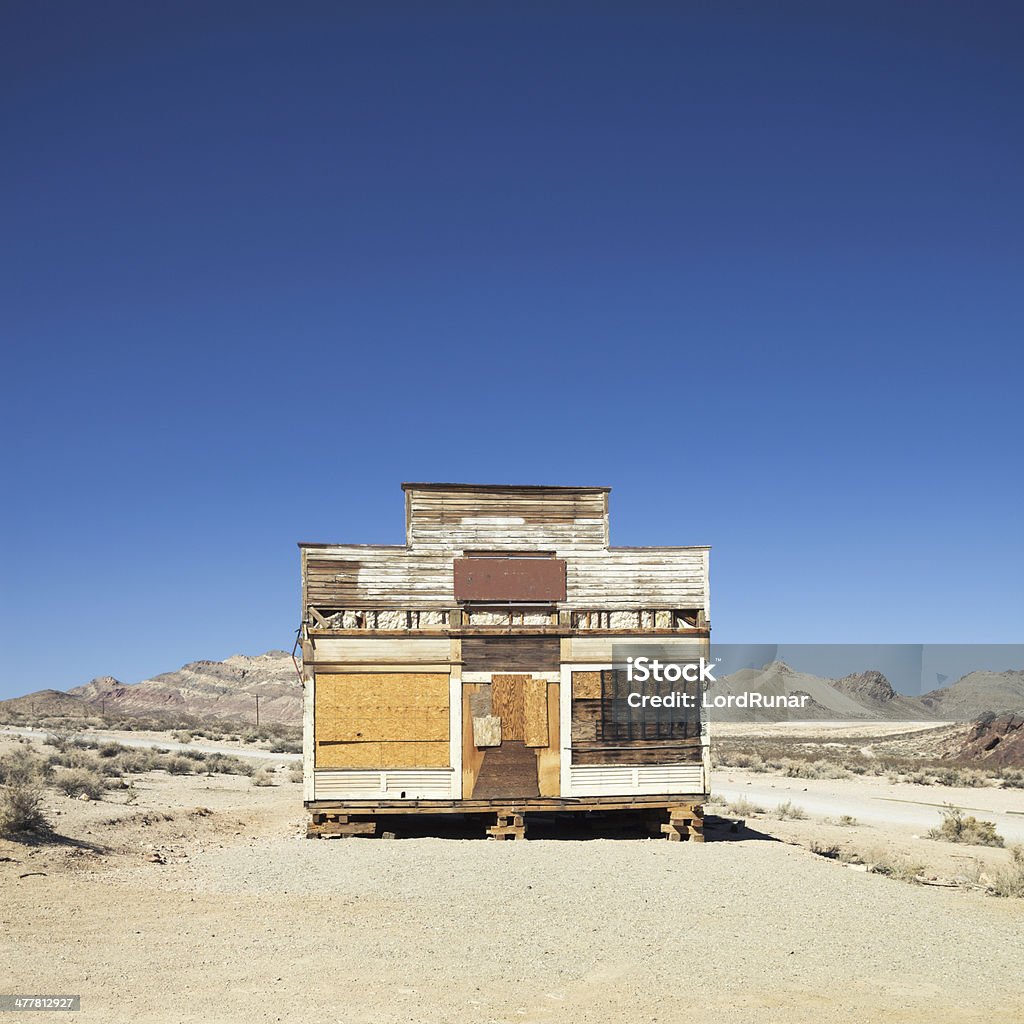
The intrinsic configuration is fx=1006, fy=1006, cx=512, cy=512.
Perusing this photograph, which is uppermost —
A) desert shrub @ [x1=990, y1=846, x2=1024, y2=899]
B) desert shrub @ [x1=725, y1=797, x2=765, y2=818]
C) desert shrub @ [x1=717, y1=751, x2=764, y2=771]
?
desert shrub @ [x1=990, y1=846, x2=1024, y2=899]

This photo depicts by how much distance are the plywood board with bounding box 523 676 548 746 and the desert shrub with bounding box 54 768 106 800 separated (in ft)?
33.0

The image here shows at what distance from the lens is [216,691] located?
440ft

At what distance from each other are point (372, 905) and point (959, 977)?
6.19 metres

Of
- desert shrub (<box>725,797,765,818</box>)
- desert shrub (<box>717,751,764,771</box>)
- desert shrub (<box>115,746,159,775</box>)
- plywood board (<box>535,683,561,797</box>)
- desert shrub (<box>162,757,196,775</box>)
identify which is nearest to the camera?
plywood board (<box>535,683,561,797</box>)

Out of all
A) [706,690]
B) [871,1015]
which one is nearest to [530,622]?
[706,690]

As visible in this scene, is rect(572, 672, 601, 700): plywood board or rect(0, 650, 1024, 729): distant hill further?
rect(0, 650, 1024, 729): distant hill

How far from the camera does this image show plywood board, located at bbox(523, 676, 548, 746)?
17266 mm

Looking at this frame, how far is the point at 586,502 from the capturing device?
18.0m

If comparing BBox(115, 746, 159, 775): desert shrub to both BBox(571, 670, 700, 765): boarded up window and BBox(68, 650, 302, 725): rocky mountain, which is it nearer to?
BBox(571, 670, 700, 765): boarded up window

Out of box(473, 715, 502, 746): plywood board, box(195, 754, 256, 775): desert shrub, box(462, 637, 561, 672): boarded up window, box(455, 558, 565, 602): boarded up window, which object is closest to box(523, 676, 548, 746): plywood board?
box(462, 637, 561, 672): boarded up window

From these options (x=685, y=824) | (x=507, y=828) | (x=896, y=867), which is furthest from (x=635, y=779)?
(x=896, y=867)

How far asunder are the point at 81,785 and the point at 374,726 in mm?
8501

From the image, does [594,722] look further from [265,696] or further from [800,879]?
[265,696]

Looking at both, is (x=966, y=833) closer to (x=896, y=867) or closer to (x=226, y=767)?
(x=896, y=867)
